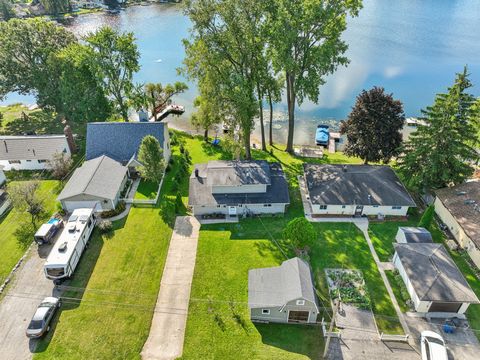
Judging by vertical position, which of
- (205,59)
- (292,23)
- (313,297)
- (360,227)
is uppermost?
(292,23)

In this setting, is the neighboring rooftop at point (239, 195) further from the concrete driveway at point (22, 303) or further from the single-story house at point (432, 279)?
the concrete driveway at point (22, 303)

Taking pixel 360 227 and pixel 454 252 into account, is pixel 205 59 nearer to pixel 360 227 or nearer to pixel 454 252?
pixel 360 227

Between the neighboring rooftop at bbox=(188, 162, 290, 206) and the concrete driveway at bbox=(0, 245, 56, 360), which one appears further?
the neighboring rooftop at bbox=(188, 162, 290, 206)

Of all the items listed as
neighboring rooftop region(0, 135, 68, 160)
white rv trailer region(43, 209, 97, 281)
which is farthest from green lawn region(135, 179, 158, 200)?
neighboring rooftop region(0, 135, 68, 160)

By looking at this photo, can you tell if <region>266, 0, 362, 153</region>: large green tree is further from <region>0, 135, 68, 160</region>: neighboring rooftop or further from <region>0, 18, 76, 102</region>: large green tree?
<region>0, 18, 76, 102</region>: large green tree

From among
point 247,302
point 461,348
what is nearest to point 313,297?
point 247,302

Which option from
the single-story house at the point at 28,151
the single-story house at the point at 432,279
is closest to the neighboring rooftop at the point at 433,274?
the single-story house at the point at 432,279

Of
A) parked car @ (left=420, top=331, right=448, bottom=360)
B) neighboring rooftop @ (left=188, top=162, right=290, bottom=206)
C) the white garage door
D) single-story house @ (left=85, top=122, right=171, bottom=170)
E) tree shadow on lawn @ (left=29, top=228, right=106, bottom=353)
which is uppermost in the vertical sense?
single-story house @ (left=85, top=122, right=171, bottom=170)
